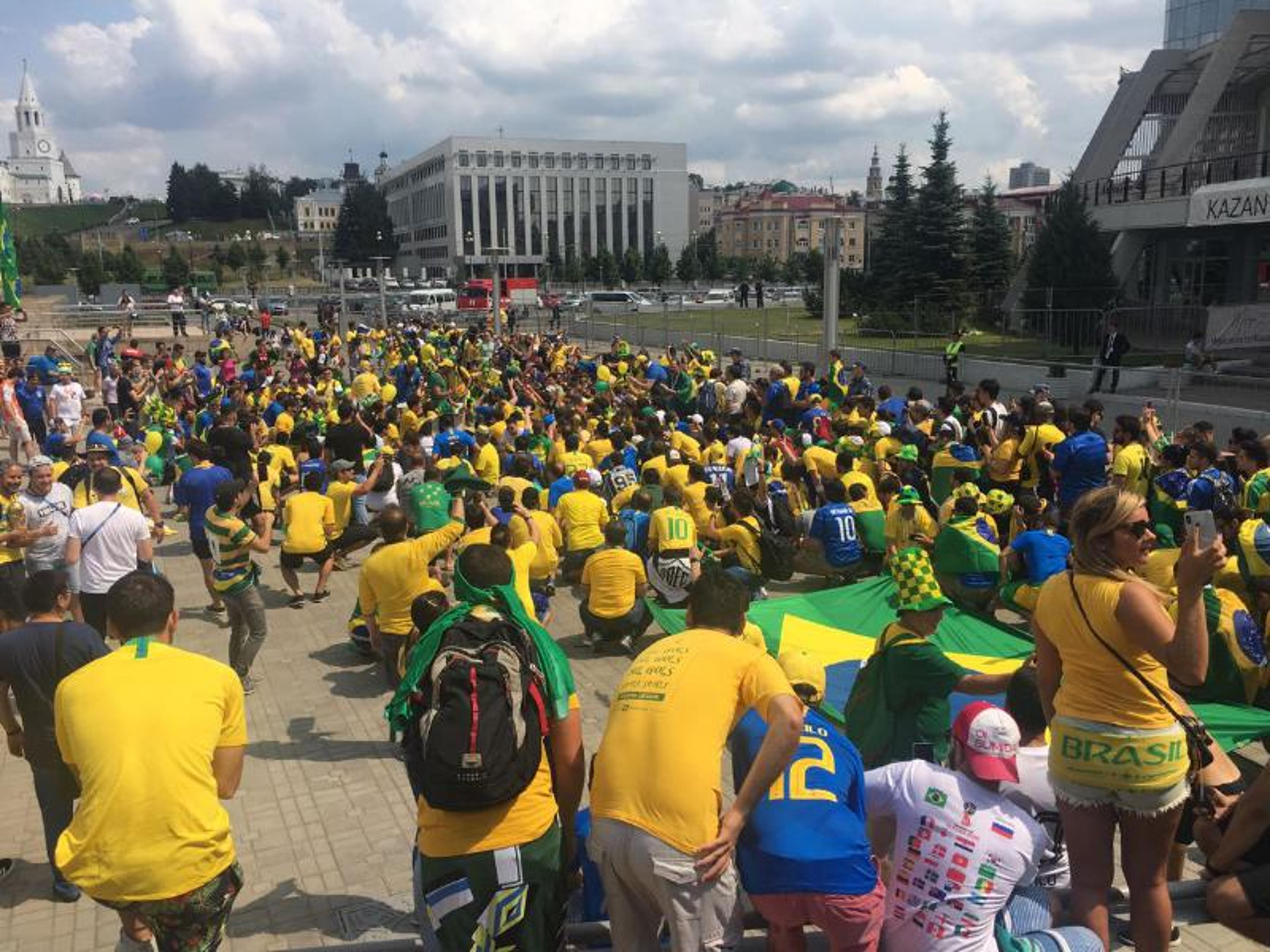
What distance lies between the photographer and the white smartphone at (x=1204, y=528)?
3.07m

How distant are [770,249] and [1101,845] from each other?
485 ft

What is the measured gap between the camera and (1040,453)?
418 inches

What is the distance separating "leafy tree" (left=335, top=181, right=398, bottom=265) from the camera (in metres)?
117

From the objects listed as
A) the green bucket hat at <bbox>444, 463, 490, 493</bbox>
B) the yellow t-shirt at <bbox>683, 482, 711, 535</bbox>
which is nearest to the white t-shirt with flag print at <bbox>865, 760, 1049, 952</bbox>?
the green bucket hat at <bbox>444, 463, 490, 493</bbox>

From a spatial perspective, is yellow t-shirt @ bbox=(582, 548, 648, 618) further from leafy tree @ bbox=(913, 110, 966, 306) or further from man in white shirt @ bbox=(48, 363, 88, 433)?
leafy tree @ bbox=(913, 110, 966, 306)

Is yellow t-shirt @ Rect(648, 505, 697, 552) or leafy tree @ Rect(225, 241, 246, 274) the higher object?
leafy tree @ Rect(225, 241, 246, 274)

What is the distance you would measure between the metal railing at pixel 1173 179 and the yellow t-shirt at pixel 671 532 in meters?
21.7

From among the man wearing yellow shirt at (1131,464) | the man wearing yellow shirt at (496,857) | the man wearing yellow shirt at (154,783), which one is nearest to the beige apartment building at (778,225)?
the man wearing yellow shirt at (1131,464)

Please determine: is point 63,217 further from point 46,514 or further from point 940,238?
point 46,514

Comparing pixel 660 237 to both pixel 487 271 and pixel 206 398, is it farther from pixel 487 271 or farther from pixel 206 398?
pixel 206 398

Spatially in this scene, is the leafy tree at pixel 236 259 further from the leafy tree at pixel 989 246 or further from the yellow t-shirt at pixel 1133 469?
the yellow t-shirt at pixel 1133 469

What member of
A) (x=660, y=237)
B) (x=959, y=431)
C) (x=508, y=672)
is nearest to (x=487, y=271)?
(x=660, y=237)

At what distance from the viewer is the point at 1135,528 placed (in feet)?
10.8

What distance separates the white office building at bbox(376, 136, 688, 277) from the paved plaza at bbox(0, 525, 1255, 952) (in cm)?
11743
